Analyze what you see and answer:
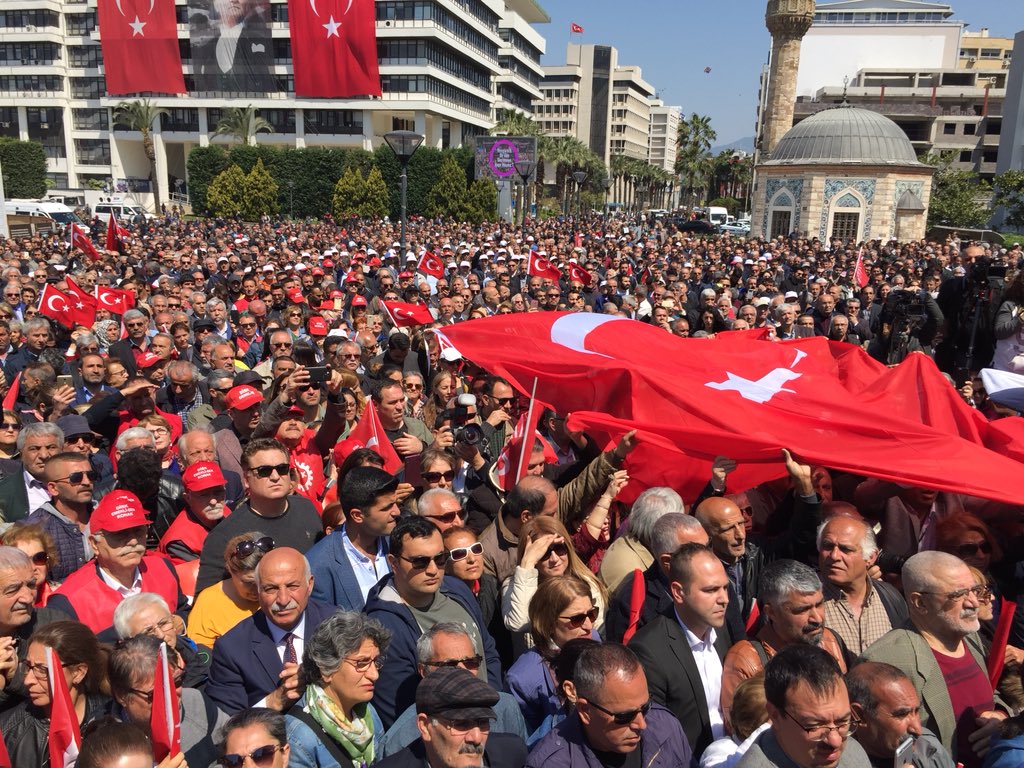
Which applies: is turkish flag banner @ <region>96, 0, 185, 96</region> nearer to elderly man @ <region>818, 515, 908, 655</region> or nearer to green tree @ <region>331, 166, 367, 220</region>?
green tree @ <region>331, 166, 367, 220</region>

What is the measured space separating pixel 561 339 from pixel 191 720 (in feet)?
13.8

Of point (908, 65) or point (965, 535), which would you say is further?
point (908, 65)

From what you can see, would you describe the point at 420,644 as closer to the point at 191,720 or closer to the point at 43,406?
the point at 191,720

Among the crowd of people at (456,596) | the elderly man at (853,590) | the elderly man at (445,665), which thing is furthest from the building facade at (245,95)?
the elderly man at (445,665)

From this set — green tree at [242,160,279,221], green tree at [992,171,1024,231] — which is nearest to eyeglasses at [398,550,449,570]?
green tree at [992,171,1024,231]

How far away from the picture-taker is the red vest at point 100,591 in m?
4.07

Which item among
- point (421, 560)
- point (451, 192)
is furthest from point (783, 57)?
point (421, 560)

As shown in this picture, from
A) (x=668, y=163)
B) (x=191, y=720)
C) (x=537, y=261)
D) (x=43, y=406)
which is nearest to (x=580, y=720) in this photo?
(x=191, y=720)

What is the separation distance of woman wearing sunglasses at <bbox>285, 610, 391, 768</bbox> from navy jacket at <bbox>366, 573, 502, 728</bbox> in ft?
0.90

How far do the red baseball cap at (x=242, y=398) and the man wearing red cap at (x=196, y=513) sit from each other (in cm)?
131

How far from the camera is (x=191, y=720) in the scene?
3320 mm

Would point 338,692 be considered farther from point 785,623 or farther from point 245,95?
point 245,95

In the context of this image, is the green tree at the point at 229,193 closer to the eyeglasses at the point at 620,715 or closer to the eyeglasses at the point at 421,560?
the eyeglasses at the point at 421,560

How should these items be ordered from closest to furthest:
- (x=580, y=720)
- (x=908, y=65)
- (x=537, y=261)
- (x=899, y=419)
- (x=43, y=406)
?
(x=580, y=720) < (x=899, y=419) < (x=43, y=406) < (x=537, y=261) < (x=908, y=65)
